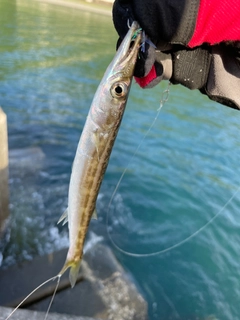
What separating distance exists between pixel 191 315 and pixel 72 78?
9.61 meters

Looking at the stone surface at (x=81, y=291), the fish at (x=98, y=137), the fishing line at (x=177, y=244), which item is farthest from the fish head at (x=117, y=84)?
the fishing line at (x=177, y=244)

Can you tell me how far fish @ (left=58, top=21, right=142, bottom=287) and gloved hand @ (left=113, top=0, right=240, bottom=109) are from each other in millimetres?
67

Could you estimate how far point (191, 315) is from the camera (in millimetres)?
4406

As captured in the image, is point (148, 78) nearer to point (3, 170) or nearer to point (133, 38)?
point (133, 38)

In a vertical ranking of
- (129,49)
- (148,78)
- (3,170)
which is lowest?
(3,170)

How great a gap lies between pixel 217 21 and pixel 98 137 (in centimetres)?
89

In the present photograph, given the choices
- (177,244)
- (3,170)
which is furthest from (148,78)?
(177,244)

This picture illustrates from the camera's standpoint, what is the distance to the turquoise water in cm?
486

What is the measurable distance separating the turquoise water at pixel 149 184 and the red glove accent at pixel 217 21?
11.9ft

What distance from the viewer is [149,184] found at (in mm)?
6922

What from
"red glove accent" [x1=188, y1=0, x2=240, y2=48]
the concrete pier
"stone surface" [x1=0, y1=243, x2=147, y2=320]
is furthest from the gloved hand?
"stone surface" [x1=0, y1=243, x2=147, y2=320]

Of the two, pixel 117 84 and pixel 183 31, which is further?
pixel 117 84

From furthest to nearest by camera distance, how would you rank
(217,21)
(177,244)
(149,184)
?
(149,184) → (177,244) → (217,21)

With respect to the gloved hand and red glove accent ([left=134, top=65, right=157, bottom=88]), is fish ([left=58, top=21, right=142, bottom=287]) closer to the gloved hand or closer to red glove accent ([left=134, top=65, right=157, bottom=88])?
the gloved hand
